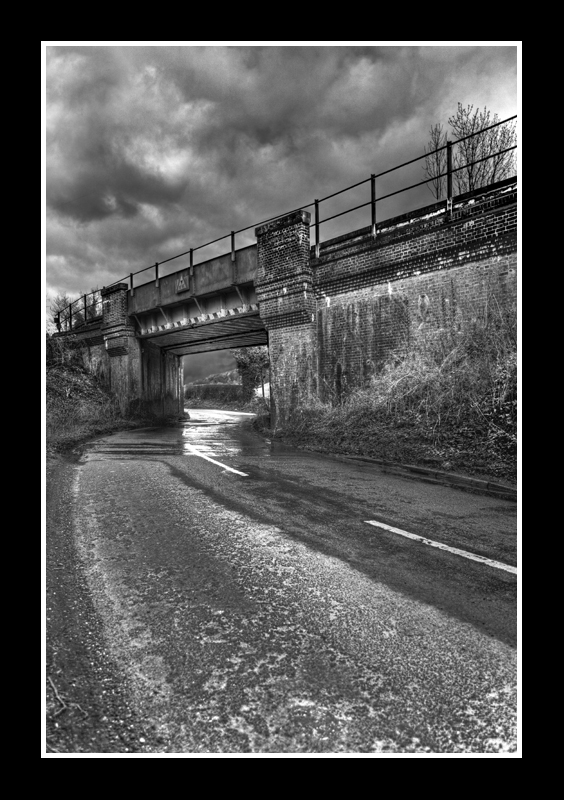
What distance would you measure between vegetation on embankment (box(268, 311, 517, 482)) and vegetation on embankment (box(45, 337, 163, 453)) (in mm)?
→ 7529

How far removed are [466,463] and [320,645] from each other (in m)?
6.09

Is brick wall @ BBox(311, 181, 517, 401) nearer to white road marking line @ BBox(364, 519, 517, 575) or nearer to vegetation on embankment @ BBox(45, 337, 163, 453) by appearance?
white road marking line @ BBox(364, 519, 517, 575)

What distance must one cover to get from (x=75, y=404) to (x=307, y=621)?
1909 centimetres

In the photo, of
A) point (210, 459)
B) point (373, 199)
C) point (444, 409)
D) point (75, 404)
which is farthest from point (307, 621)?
point (75, 404)

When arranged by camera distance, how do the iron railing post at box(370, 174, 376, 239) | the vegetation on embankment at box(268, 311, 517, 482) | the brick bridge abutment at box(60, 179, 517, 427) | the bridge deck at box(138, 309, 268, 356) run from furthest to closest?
the bridge deck at box(138, 309, 268, 356), the iron railing post at box(370, 174, 376, 239), the brick bridge abutment at box(60, 179, 517, 427), the vegetation on embankment at box(268, 311, 517, 482)

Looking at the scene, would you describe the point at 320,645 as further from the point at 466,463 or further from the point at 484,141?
the point at 484,141

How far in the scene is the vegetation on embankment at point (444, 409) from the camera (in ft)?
26.0

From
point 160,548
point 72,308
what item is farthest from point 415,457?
point 72,308

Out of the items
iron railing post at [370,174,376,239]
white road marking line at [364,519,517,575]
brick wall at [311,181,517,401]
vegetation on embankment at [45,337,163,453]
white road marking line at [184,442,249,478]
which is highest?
iron railing post at [370,174,376,239]

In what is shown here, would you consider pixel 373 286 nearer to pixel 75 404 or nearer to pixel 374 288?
pixel 374 288

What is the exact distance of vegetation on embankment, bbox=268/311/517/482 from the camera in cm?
793

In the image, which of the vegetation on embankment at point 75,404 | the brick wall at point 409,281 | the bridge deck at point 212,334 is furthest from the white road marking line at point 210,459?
the bridge deck at point 212,334

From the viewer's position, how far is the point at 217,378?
58.0 m

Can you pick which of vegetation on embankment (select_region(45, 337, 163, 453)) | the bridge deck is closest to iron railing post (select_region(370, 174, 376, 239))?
the bridge deck
